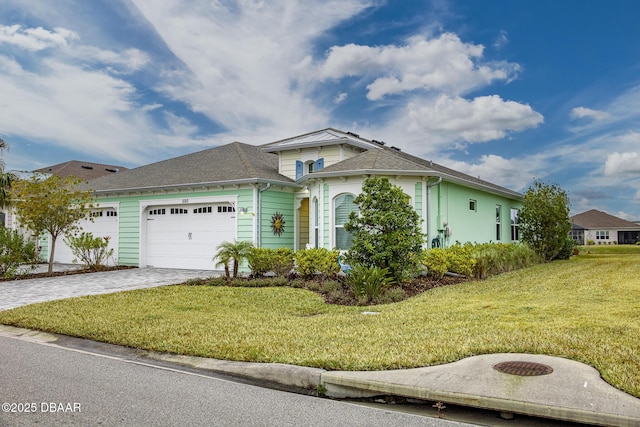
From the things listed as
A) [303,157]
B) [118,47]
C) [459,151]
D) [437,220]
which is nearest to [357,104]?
[303,157]

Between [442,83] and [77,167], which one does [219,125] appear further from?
[77,167]

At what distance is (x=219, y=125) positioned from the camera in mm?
22141

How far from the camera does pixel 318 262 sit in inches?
546

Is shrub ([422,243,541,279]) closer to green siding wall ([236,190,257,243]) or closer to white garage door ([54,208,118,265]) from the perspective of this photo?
green siding wall ([236,190,257,243])

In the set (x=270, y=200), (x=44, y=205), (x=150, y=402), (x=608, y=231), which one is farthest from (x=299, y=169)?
(x=608, y=231)

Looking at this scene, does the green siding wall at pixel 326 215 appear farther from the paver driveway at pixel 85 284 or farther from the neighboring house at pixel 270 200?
the paver driveway at pixel 85 284

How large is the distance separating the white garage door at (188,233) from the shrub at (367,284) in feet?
24.4

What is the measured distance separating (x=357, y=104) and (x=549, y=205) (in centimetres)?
955

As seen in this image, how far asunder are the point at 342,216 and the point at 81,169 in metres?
22.4

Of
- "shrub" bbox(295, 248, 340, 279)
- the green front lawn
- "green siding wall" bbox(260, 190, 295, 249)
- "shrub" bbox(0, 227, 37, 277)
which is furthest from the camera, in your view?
"green siding wall" bbox(260, 190, 295, 249)

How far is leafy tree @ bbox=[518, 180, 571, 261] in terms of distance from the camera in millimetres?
20906

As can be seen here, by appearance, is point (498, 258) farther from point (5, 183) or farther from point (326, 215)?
point (5, 183)

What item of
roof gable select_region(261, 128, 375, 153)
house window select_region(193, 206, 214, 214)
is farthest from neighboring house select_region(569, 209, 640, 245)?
house window select_region(193, 206, 214, 214)

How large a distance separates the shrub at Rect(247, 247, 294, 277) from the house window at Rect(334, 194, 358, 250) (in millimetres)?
1585
